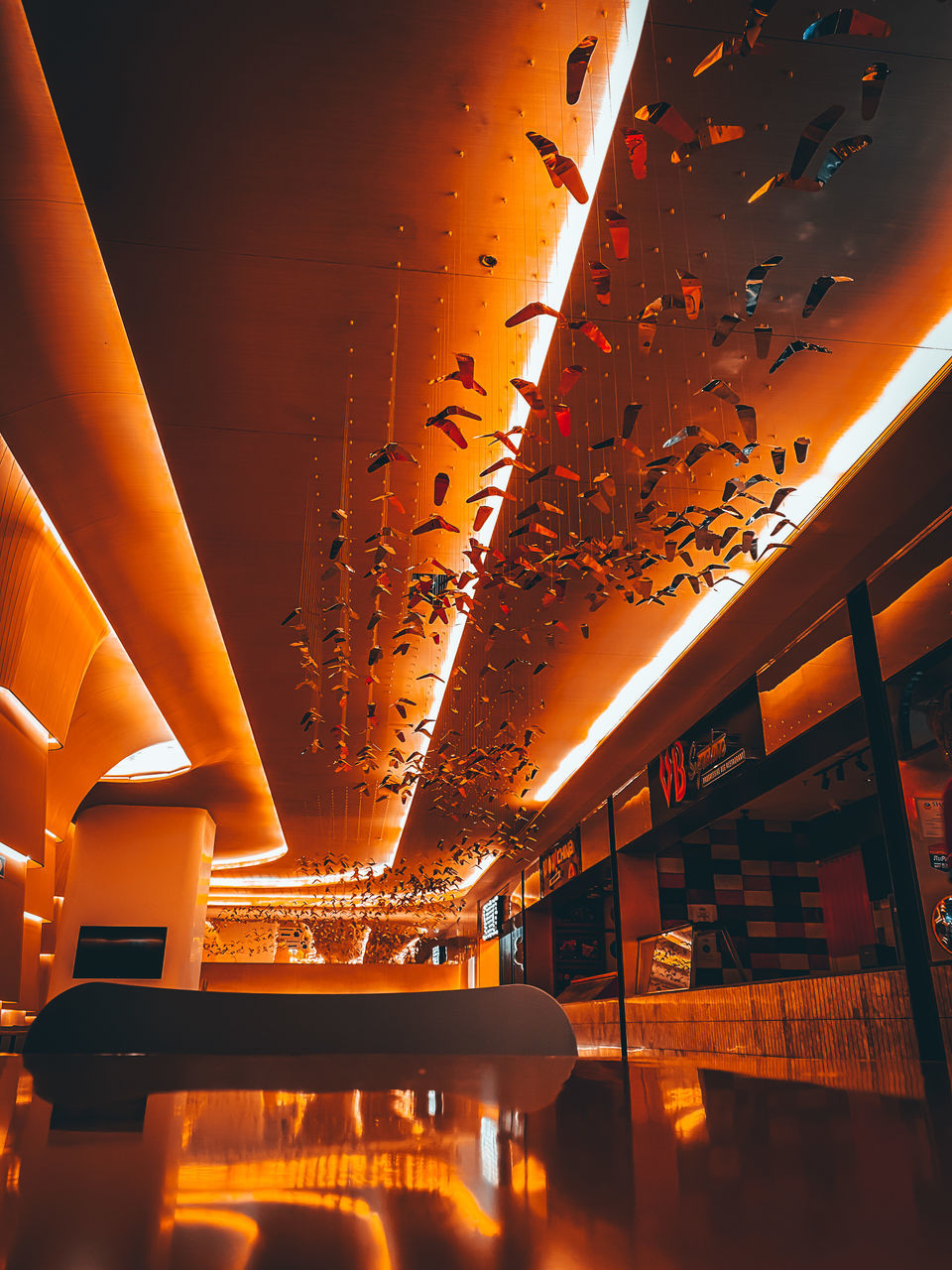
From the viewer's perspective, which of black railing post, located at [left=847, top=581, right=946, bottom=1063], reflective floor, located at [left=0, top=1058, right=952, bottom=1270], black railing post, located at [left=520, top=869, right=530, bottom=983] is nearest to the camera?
reflective floor, located at [left=0, top=1058, right=952, bottom=1270]

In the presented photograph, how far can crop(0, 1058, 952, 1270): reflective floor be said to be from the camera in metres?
0.57

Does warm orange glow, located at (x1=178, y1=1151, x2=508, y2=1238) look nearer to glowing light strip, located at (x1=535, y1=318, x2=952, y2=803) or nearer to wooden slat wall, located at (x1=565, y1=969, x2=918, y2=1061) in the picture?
glowing light strip, located at (x1=535, y1=318, x2=952, y2=803)

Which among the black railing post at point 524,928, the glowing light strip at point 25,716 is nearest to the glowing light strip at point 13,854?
the glowing light strip at point 25,716

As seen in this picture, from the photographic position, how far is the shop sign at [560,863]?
12.4m

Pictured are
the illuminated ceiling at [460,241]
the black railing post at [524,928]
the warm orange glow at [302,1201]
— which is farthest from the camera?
the black railing post at [524,928]

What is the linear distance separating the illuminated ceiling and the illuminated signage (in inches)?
550

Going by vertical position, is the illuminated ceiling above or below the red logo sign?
above

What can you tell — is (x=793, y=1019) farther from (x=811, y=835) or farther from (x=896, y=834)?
(x=811, y=835)

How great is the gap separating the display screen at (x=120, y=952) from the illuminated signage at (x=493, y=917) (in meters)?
7.87

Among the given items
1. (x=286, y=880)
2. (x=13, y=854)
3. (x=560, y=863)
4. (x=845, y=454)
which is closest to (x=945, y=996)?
(x=845, y=454)

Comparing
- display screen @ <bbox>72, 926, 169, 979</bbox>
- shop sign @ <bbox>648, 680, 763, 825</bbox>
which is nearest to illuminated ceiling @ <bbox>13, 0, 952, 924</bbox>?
shop sign @ <bbox>648, 680, 763, 825</bbox>

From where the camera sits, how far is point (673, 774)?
28.3 feet

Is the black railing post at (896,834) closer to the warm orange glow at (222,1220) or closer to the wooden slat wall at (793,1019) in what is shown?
the wooden slat wall at (793,1019)

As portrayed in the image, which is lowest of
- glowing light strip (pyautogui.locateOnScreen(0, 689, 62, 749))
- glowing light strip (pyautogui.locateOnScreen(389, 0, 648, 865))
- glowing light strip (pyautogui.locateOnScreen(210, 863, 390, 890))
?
glowing light strip (pyautogui.locateOnScreen(0, 689, 62, 749))
